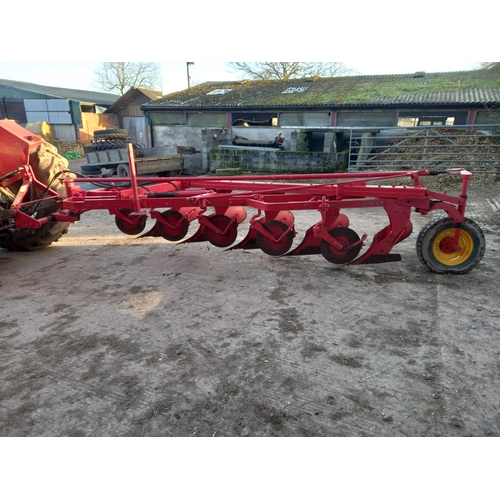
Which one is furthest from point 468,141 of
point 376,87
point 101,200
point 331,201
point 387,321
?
point 101,200

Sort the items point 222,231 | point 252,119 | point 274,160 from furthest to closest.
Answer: point 252,119 < point 274,160 < point 222,231

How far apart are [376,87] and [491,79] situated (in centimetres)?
451

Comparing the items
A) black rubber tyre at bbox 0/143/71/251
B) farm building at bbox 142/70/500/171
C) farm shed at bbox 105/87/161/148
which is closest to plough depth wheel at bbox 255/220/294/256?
black rubber tyre at bbox 0/143/71/251

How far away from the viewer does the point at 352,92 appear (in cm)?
1602

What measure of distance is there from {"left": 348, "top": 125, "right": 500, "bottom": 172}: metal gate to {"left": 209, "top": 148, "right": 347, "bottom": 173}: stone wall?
61 cm

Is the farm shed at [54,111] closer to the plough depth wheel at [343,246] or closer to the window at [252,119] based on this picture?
the window at [252,119]

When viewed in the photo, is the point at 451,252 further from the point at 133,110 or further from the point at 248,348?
the point at 133,110

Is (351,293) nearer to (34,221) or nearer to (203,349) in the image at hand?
(203,349)

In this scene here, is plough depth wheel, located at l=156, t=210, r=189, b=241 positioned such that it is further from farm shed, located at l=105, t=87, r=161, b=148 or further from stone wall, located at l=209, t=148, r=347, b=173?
farm shed, located at l=105, t=87, r=161, b=148

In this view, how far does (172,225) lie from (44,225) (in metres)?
1.75

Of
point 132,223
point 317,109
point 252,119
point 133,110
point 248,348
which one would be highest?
point 133,110

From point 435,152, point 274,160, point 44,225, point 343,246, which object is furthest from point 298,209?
point 435,152

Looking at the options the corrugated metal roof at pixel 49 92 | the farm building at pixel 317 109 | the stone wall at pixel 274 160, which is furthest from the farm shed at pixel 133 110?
the stone wall at pixel 274 160

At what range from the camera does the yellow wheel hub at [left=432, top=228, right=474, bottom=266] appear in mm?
3748
